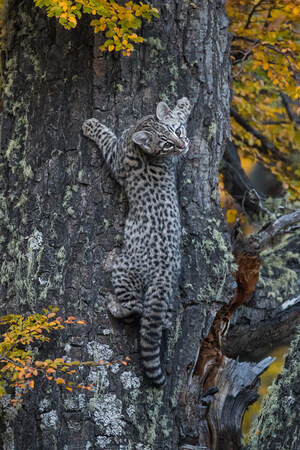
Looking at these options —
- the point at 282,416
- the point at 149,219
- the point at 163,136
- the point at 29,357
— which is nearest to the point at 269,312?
the point at 282,416

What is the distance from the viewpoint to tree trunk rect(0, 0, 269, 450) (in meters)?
5.18

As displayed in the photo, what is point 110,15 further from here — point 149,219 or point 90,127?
point 149,219

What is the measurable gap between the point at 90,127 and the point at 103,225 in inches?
33.0

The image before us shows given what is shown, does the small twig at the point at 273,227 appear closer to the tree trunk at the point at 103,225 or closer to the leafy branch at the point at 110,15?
the tree trunk at the point at 103,225

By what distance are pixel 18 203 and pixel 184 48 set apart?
2.00 m

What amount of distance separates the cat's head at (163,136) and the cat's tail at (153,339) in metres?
1.29

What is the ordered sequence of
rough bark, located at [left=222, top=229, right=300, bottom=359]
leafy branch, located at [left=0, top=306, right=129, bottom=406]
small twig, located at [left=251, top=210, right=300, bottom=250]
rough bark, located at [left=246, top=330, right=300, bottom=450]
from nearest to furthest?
1. leafy branch, located at [left=0, top=306, right=129, bottom=406]
2. rough bark, located at [left=246, top=330, right=300, bottom=450]
3. small twig, located at [left=251, top=210, right=300, bottom=250]
4. rough bark, located at [left=222, top=229, right=300, bottom=359]

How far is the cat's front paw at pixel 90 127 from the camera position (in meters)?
5.57

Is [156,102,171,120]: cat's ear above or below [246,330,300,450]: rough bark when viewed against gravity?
above

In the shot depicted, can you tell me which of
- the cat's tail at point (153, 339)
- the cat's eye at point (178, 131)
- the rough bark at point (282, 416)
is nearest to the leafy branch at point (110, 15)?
the cat's eye at point (178, 131)

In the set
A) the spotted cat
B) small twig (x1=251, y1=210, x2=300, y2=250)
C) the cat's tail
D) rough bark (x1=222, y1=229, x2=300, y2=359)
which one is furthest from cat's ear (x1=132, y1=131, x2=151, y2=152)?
rough bark (x1=222, y1=229, x2=300, y2=359)

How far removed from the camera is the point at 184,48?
5.89 meters

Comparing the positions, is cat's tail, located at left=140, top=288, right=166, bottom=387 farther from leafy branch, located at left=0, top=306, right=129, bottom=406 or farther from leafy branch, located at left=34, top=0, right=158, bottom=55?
leafy branch, located at left=34, top=0, right=158, bottom=55

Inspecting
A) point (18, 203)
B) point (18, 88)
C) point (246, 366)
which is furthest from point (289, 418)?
point (18, 88)
